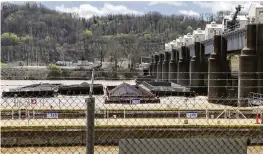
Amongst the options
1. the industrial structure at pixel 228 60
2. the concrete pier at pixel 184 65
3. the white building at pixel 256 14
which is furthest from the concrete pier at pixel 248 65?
the concrete pier at pixel 184 65

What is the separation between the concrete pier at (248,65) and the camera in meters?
32.1

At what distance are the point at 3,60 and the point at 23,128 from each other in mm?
197202

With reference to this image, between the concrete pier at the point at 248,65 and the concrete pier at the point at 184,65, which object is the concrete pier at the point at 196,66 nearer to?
the concrete pier at the point at 184,65

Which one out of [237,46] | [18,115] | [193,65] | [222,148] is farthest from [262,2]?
[222,148]

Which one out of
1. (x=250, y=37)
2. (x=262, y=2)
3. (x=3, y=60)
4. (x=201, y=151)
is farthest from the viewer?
(x=3, y=60)

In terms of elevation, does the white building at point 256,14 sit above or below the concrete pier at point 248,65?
above

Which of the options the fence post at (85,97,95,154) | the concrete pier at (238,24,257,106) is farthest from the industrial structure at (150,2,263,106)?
the fence post at (85,97,95,154)

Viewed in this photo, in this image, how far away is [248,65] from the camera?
1321 inches

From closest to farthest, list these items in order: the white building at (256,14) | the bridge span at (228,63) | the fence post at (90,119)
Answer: the fence post at (90,119) < the bridge span at (228,63) < the white building at (256,14)

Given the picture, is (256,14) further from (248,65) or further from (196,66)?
(196,66)

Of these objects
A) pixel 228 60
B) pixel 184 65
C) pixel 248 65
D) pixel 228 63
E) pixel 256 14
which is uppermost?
pixel 256 14

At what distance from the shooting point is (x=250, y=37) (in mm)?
34219

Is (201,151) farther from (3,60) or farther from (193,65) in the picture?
(3,60)

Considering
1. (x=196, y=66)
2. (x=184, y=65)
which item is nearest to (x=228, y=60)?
(x=196, y=66)
